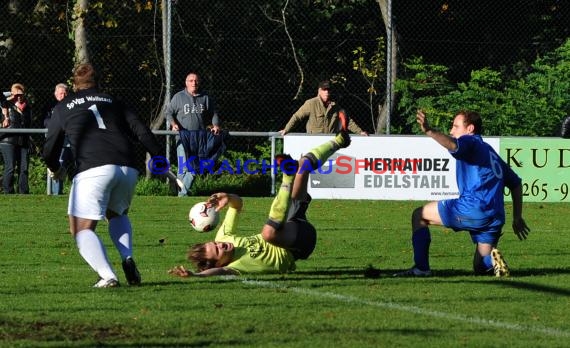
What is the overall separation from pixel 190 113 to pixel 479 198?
34.1ft

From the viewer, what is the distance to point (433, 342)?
7.52 metres

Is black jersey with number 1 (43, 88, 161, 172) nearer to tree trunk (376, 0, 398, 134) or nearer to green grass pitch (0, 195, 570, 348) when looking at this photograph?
green grass pitch (0, 195, 570, 348)

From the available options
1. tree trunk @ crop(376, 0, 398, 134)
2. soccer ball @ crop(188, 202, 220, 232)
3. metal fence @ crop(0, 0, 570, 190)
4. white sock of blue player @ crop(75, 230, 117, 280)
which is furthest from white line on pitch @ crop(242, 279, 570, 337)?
metal fence @ crop(0, 0, 570, 190)

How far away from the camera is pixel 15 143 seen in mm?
21391

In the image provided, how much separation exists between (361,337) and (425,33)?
20.2 meters

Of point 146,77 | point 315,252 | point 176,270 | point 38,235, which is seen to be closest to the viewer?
point 176,270

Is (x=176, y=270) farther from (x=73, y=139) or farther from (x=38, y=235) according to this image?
(x=38, y=235)

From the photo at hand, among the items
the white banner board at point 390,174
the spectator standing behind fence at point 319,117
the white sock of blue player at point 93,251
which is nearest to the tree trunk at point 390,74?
the white banner board at point 390,174

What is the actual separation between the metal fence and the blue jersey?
1296 centimetres

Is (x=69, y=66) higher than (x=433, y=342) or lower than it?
higher

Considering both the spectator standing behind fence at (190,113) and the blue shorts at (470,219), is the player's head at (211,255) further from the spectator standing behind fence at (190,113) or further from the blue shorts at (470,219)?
the spectator standing behind fence at (190,113)

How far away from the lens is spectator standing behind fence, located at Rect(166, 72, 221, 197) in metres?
20.7

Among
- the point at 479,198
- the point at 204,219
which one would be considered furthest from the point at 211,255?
the point at 479,198

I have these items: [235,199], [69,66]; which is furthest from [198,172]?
[235,199]
